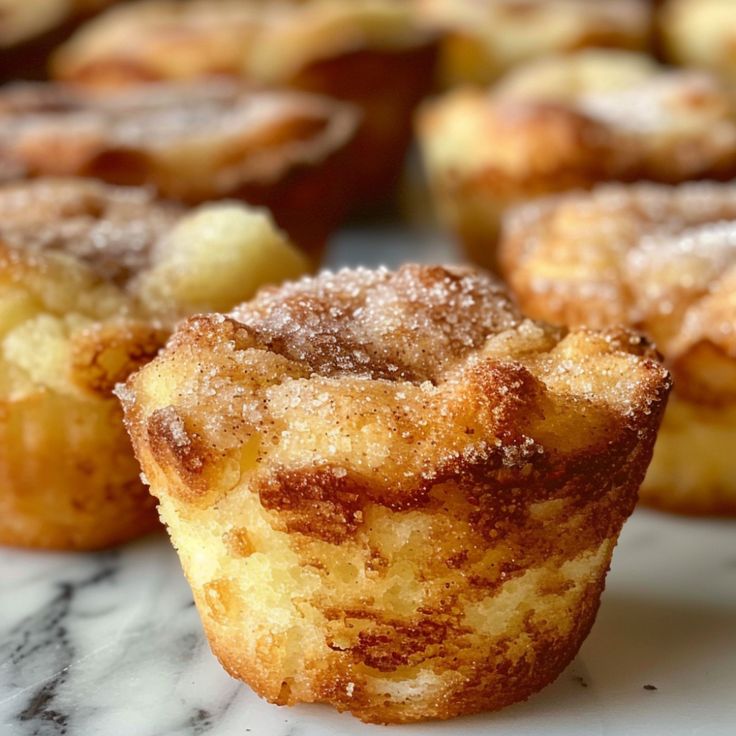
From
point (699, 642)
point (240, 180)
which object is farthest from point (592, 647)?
point (240, 180)

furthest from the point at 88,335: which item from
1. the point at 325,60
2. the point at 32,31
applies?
the point at 32,31

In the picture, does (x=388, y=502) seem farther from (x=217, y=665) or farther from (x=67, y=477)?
(x=67, y=477)

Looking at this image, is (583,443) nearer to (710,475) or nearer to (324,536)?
(324,536)

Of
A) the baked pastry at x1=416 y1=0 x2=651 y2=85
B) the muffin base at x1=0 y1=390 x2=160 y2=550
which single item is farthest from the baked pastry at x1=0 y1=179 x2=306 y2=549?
the baked pastry at x1=416 y1=0 x2=651 y2=85

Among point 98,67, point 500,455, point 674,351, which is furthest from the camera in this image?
point 98,67

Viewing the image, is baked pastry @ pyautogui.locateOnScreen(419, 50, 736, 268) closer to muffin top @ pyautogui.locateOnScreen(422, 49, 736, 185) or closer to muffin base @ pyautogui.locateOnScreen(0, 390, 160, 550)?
muffin top @ pyautogui.locateOnScreen(422, 49, 736, 185)
